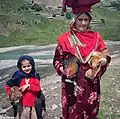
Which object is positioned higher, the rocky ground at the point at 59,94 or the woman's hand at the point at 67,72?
the woman's hand at the point at 67,72

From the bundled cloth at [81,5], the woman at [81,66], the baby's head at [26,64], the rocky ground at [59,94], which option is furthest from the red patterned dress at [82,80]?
the rocky ground at [59,94]

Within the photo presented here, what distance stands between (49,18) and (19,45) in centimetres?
598

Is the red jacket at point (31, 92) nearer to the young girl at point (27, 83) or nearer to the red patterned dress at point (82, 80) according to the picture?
the young girl at point (27, 83)

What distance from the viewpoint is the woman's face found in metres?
4.99

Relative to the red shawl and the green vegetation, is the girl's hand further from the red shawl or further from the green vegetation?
the green vegetation

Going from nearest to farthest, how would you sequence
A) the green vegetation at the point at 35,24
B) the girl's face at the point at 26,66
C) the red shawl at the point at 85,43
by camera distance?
the red shawl at the point at 85,43
the girl's face at the point at 26,66
the green vegetation at the point at 35,24

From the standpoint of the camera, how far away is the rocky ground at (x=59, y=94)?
7.50 m

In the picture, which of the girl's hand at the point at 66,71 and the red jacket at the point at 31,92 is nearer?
the girl's hand at the point at 66,71

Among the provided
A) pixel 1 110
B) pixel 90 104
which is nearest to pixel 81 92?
pixel 90 104

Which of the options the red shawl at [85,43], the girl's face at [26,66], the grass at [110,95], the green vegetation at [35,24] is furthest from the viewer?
the green vegetation at [35,24]

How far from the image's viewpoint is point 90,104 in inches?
199

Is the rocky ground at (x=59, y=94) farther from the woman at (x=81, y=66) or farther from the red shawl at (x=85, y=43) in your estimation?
the red shawl at (x=85, y=43)

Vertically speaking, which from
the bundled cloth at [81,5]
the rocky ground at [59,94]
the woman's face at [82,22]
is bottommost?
the rocky ground at [59,94]

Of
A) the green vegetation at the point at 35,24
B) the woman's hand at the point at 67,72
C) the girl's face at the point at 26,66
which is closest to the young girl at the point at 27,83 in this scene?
the girl's face at the point at 26,66
